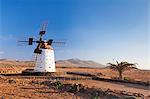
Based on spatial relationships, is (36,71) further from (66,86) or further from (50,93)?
(50,93)

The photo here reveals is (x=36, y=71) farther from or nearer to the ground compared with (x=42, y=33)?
nearer to the ground

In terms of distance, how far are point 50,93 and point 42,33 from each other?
19511 millimetres

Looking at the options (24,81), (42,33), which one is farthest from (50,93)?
(42,33)

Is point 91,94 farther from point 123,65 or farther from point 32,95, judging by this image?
point 123,65

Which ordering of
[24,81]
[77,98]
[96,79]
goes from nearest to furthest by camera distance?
1. [77,98]
2. [24,81]
3. [96,79]

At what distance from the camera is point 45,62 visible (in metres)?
33.7

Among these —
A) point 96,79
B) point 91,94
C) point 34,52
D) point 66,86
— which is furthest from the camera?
point 34,52

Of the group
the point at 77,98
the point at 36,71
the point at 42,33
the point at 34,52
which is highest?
the point at 42,33

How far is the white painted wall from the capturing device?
3362 centimetres

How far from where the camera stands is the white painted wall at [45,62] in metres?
33.6

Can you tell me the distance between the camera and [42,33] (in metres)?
38.2

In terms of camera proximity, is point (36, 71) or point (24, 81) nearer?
point (24, 81)

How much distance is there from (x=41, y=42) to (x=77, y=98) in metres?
19.5

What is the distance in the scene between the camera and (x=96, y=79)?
94.2ft
